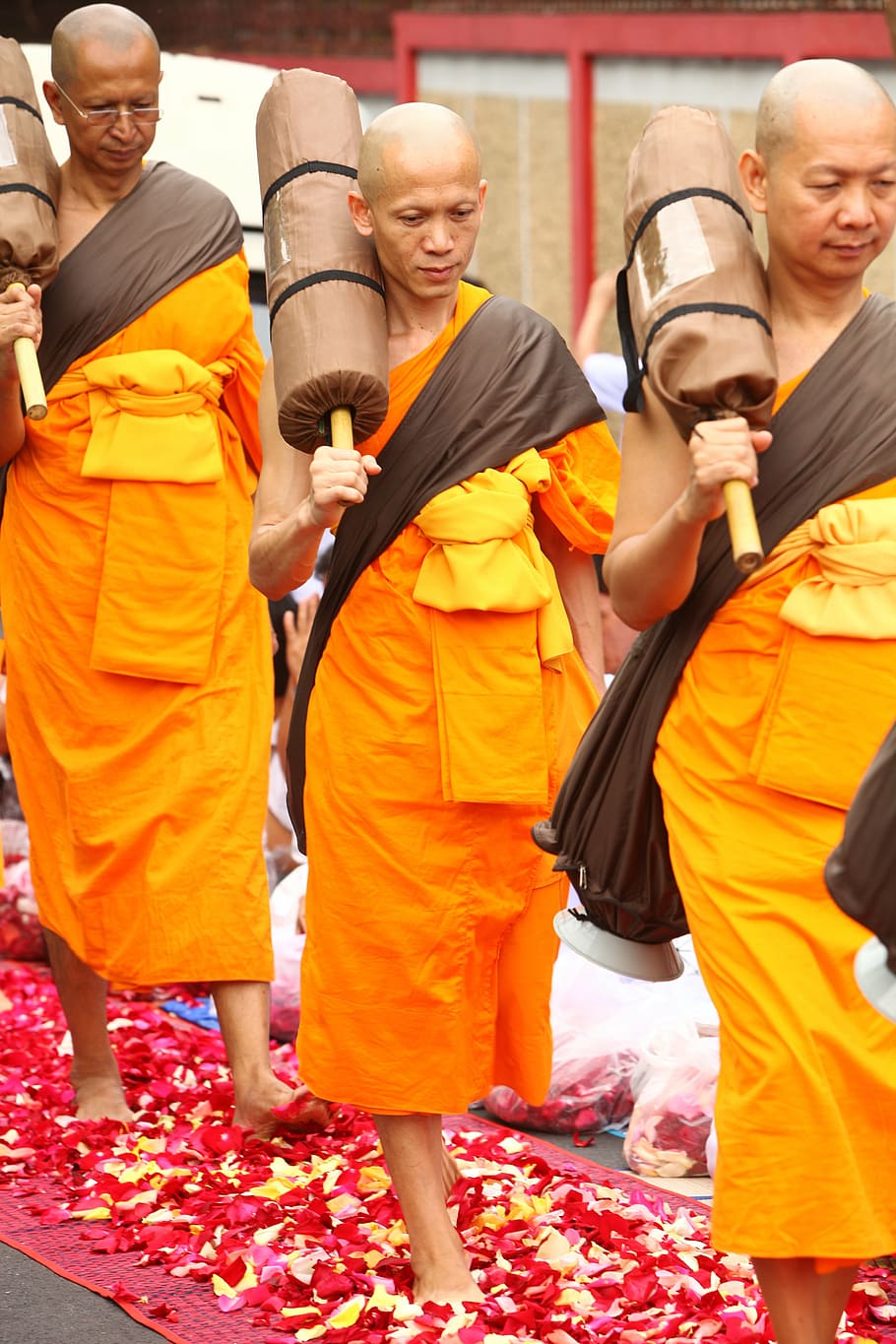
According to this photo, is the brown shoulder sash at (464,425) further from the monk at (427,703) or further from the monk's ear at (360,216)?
the monk's ear at (360,216)

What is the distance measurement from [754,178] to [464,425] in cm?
86

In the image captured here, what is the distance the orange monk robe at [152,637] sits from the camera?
495 centimetres

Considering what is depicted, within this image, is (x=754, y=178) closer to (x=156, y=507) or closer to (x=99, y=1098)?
(x=156, y=507)

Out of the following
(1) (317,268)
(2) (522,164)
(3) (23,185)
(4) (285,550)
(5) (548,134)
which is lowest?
(4) (285,550)

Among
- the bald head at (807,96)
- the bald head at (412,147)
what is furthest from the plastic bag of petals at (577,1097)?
the bald head at (807,96)

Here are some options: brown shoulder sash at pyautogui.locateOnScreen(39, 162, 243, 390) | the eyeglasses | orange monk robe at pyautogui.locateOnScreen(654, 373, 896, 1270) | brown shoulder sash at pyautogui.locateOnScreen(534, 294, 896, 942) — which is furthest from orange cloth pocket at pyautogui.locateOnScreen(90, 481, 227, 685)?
orange monk robe at pyautogui.locateOnScreen(654, 373, 896, 1270)

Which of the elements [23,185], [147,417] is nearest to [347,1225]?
[147,417]

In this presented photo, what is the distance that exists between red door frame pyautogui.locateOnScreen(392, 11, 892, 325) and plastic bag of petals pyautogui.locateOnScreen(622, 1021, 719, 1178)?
4970 mm

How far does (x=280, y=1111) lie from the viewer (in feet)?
15.8

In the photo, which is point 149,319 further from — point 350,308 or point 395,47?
point 395,47

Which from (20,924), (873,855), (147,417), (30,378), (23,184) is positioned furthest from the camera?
(20,924)

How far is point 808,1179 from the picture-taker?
301 centimetres

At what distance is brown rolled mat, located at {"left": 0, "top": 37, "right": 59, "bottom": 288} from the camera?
460 centimetres

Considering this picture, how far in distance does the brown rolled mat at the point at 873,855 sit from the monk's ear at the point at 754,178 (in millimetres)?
1003
